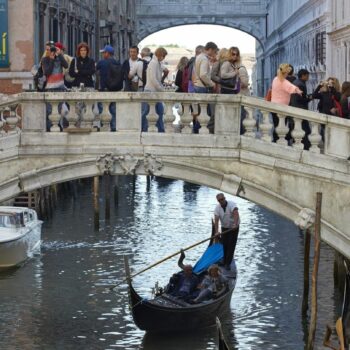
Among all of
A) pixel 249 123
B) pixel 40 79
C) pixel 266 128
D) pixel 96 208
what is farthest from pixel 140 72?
pixel 96 208

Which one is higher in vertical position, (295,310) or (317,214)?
(317,214)

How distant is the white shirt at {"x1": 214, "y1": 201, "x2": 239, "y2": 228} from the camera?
19.4 m

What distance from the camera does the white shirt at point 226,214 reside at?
1944 centimetres

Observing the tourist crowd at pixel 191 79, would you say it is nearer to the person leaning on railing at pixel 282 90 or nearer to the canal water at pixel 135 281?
the person leaning on railing at pixel 282 90

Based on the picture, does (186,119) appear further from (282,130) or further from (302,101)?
(302,101)

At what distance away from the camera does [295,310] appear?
21422 mm

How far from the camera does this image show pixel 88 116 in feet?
48.3

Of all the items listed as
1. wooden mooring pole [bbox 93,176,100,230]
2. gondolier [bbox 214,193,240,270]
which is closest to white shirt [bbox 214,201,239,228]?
gondolier [bbox 214,193,240,270]

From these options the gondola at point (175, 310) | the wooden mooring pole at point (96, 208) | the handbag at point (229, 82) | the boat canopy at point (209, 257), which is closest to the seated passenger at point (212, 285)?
the gondola at point (175, 310)

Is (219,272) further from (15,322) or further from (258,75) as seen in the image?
(258,75)

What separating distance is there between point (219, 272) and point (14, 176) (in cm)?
581

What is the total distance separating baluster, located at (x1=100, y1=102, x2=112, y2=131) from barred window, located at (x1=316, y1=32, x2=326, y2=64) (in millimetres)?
19137

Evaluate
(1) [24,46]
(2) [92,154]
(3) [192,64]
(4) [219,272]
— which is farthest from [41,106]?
(1) [24,46]

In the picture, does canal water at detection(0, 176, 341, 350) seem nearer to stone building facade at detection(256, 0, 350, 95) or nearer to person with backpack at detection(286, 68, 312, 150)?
stone building facade at detection(256, 0, 350, 95)
